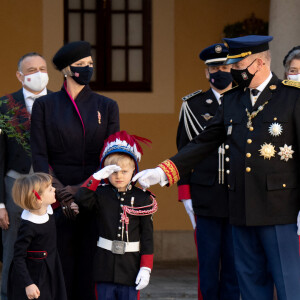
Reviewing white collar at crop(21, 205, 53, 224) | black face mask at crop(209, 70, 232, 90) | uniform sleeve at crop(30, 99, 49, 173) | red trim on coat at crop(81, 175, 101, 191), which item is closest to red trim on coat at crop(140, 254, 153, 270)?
red trim on coat at crop(81, 175, 101, 191)

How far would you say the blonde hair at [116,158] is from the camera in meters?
5.46

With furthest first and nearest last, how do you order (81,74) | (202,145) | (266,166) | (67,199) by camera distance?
(81,74)
(67,199)
(202,145)
(266,166)

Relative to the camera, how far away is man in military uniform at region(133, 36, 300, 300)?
494cm

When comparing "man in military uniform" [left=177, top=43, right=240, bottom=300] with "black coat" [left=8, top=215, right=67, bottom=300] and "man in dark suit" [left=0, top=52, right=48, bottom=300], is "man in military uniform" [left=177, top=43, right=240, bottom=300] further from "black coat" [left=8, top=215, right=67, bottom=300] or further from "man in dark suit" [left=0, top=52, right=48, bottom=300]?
"black coat" [left=8, top=215, right=67, bottom=300]

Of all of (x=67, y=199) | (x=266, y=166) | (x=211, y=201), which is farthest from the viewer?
(x=211, y=201)

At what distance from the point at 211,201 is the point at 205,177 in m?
0.18

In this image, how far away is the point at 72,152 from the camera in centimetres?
565

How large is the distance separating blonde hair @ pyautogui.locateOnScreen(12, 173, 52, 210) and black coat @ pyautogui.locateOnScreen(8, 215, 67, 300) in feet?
0.35

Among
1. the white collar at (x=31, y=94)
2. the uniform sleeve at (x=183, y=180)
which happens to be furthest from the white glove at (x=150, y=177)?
the white collar at (x=31, y=94)

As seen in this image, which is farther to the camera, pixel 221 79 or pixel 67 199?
pixel 221 79

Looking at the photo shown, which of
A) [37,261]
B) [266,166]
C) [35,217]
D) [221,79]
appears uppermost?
[221,79]

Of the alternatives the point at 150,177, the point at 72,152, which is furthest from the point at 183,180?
the point at 150,177

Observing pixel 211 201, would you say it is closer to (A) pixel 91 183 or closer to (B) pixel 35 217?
(A) pixel 91 183

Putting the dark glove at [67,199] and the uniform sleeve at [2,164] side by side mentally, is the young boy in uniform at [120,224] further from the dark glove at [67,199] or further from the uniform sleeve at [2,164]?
the uniform sleeve at [2,164]
